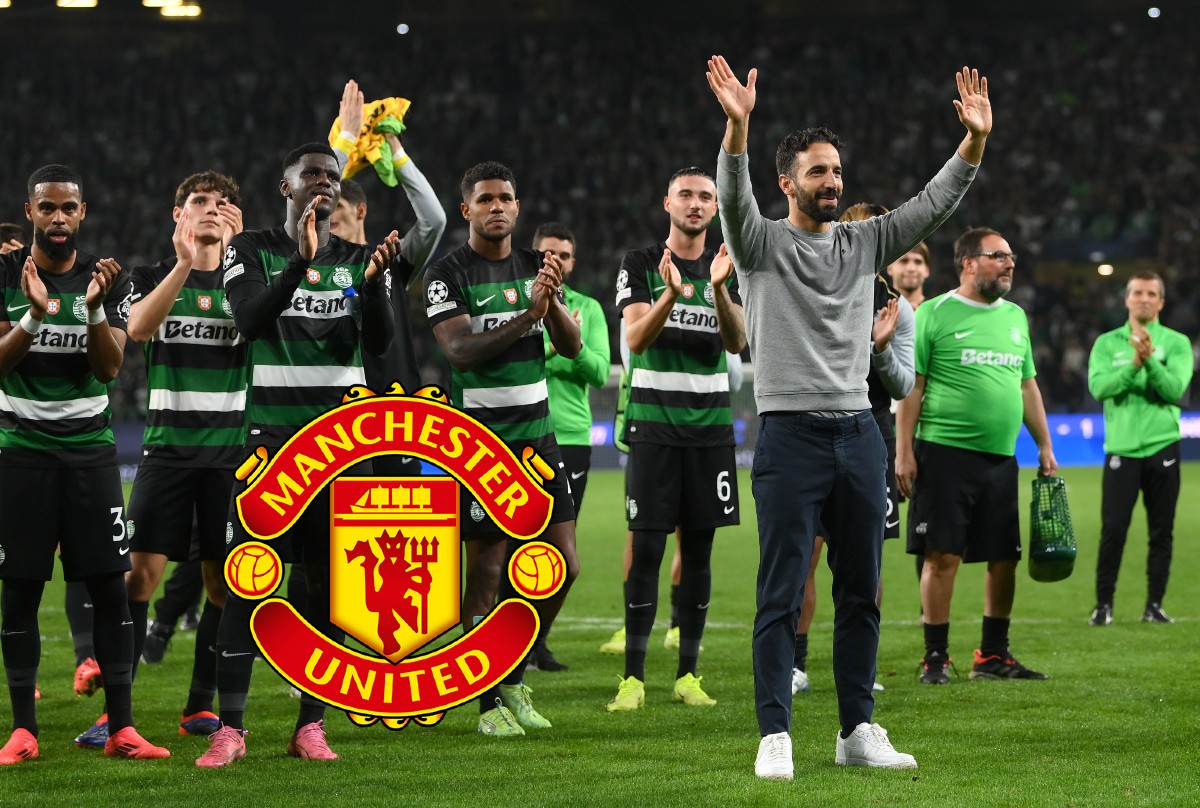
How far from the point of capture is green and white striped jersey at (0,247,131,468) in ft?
17.4

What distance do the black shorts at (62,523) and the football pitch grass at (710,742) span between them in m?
0.68

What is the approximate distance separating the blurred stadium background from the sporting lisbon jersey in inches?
840

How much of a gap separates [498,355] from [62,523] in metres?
1.69

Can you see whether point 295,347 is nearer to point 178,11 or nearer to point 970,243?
point 970,243

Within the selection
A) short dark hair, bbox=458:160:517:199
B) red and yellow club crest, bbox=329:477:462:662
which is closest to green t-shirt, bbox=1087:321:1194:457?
short dark hair, bbox=458:160:517:199

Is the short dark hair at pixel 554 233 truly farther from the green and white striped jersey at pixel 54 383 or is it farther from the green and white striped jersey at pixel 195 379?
Answer: the green and white striped jersey at pixel 54 383

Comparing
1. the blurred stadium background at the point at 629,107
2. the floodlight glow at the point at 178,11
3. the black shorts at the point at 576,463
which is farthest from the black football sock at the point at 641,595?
the floodlight glow at the point at 178,11

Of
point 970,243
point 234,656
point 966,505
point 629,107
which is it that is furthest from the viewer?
point 629,107

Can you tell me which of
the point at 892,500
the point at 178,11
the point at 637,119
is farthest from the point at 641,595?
the point at 178,11

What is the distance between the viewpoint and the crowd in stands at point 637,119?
3062 cm

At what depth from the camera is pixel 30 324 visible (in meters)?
5.04

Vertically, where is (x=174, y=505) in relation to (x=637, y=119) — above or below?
below

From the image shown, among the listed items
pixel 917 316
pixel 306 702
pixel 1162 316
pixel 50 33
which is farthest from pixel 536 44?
pixel 306 702

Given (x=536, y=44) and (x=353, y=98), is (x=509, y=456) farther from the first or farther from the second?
(x=536, y=44)
